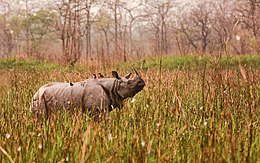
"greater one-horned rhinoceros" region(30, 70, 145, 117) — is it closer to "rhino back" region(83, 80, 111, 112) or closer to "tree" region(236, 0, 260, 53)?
"rhino back" region(83, 80, 111, 112)

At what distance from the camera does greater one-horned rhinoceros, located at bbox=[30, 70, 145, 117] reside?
2.97 meters

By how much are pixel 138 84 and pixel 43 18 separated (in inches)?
1079

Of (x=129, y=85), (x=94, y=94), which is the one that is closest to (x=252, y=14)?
(x=129, y=85)

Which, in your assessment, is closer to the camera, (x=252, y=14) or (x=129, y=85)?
(x=129, y=85)

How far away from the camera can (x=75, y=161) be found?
5.60 ft

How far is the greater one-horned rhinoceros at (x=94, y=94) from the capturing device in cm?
297

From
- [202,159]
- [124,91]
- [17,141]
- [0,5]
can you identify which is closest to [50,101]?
[124,91]

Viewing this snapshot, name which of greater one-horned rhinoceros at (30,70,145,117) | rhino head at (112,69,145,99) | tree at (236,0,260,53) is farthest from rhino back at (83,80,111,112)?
tree at (236,0,260,53)

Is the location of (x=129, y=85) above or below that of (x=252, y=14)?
below

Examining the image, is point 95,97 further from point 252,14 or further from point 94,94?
point 252,14

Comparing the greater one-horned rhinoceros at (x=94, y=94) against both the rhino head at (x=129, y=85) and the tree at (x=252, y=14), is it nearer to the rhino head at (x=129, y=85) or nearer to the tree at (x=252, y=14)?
the rhino head at (x=129, y=85)

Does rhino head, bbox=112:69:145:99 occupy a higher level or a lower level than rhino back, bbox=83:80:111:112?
higher

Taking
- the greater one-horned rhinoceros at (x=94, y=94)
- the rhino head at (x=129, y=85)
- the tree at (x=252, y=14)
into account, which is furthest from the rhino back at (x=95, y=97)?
the tree at (x=252, y=14)

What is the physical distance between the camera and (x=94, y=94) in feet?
9.76
